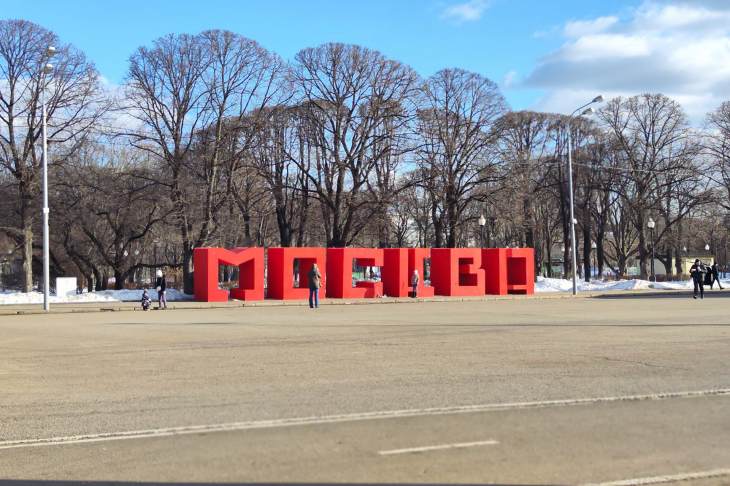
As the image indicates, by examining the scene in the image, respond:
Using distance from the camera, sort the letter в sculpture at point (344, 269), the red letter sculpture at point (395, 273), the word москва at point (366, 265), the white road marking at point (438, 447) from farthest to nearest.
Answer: the red letter sculpture at point (395, 273)
the letter в sculpture at point (344, 269)
the word москва at point (366, 265)
the white road marking at point (438, 447)

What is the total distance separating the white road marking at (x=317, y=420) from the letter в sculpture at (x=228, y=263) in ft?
94.6

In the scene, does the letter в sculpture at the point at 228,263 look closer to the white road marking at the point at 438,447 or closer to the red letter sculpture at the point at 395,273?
the red letter sculpture at the point at 395,273

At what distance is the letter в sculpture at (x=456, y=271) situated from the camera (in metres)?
42.4

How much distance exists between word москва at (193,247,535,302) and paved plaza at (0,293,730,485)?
19.6 metres

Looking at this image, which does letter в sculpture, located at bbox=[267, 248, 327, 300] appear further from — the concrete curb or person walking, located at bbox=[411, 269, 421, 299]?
person walking, located at bbox=[411, 269, 421, 299]

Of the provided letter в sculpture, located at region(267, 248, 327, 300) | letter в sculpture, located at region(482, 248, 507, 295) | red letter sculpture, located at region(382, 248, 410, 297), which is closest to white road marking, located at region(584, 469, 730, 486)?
letter в sculpture, located at region(267, 248, 327, 300)

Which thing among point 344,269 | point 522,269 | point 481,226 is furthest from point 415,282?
point 481,226

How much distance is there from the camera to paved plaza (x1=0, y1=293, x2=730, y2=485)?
6.22 m

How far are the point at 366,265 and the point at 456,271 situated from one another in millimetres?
5833

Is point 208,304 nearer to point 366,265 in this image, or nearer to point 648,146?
point 366,265

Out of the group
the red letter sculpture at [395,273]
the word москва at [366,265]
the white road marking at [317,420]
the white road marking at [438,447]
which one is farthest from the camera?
the red letter sculpture at [395,273]

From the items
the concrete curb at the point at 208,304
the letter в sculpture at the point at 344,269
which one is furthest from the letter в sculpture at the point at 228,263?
the letter в sculpture at the point at 344,269

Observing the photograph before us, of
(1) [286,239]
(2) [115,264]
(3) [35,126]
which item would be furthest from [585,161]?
(3) [35,126]

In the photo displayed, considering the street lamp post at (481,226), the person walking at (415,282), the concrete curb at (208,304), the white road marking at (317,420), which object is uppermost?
the street lamp post at (481,226)
